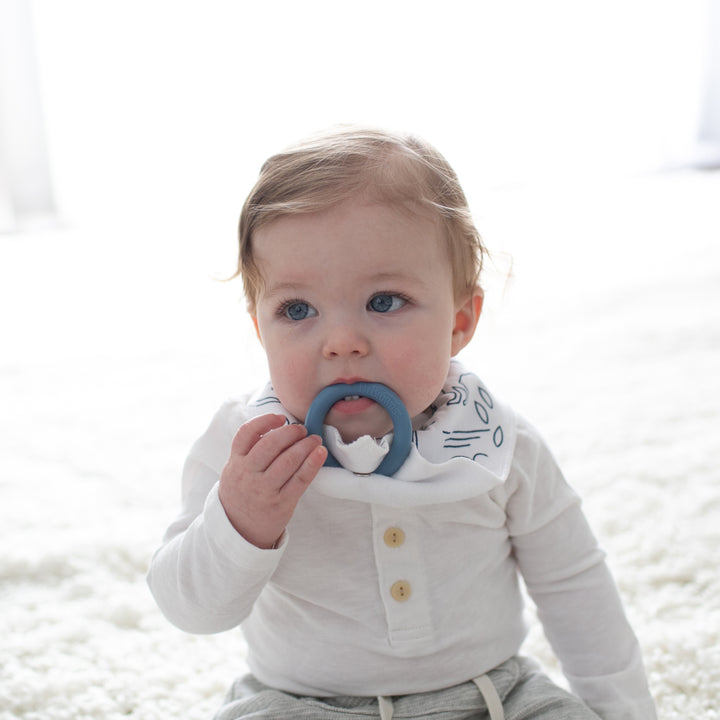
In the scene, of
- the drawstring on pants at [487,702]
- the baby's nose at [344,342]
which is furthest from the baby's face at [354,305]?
the drawstring on pants at [487,702]

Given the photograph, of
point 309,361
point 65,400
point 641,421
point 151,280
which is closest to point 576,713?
point 309,361

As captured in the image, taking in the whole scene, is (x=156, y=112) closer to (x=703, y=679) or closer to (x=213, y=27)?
(x=213, y=27)

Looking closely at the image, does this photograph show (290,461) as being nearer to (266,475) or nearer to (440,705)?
(266,475)

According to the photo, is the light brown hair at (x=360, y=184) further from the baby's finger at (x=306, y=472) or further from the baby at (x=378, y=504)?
the baby's finger at (x=306, y=472)

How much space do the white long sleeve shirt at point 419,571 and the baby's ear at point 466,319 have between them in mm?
28

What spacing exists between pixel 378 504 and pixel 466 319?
19cm

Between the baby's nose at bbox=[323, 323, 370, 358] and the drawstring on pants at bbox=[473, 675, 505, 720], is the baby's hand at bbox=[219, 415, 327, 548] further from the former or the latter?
the drawstring on pants at bbox=[473, 675, 505, 720]

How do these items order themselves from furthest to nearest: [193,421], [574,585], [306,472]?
1. [193,421]
2. [574,585]
3. [306,472]

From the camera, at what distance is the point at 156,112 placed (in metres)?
2.57

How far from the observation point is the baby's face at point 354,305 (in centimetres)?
71

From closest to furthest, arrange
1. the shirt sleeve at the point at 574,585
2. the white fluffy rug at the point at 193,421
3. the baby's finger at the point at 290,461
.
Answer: the baby's finger at the point at 290,461 → the shirt sleeve at the point at 574,585 → the white fluffy rug at the point at 193,421

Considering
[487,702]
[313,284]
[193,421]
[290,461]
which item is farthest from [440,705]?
[193,421]

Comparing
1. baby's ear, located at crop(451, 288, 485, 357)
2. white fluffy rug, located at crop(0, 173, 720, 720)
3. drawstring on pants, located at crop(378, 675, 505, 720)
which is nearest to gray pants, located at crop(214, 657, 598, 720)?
drawstring on pants, located at crop(378, 675, 505, 720)

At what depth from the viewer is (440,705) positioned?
0.77 meters
